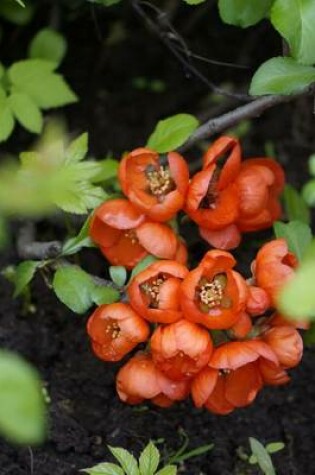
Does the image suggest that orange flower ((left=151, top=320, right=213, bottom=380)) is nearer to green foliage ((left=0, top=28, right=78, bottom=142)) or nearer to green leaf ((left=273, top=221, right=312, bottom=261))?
green leaf ((left=273, top=221, right=312, bottom=261))

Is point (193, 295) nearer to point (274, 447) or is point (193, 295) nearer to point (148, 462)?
point (148, 462)

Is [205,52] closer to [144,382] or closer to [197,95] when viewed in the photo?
[197,95]

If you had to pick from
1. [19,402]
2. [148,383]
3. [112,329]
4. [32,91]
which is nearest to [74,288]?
[112,329]

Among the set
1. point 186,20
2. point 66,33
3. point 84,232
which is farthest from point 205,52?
point 84,232

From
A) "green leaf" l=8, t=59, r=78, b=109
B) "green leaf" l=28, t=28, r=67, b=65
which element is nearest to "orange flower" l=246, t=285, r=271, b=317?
"green leaf" l=8, t=59, r=78, b=109

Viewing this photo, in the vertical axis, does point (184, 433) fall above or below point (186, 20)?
below
